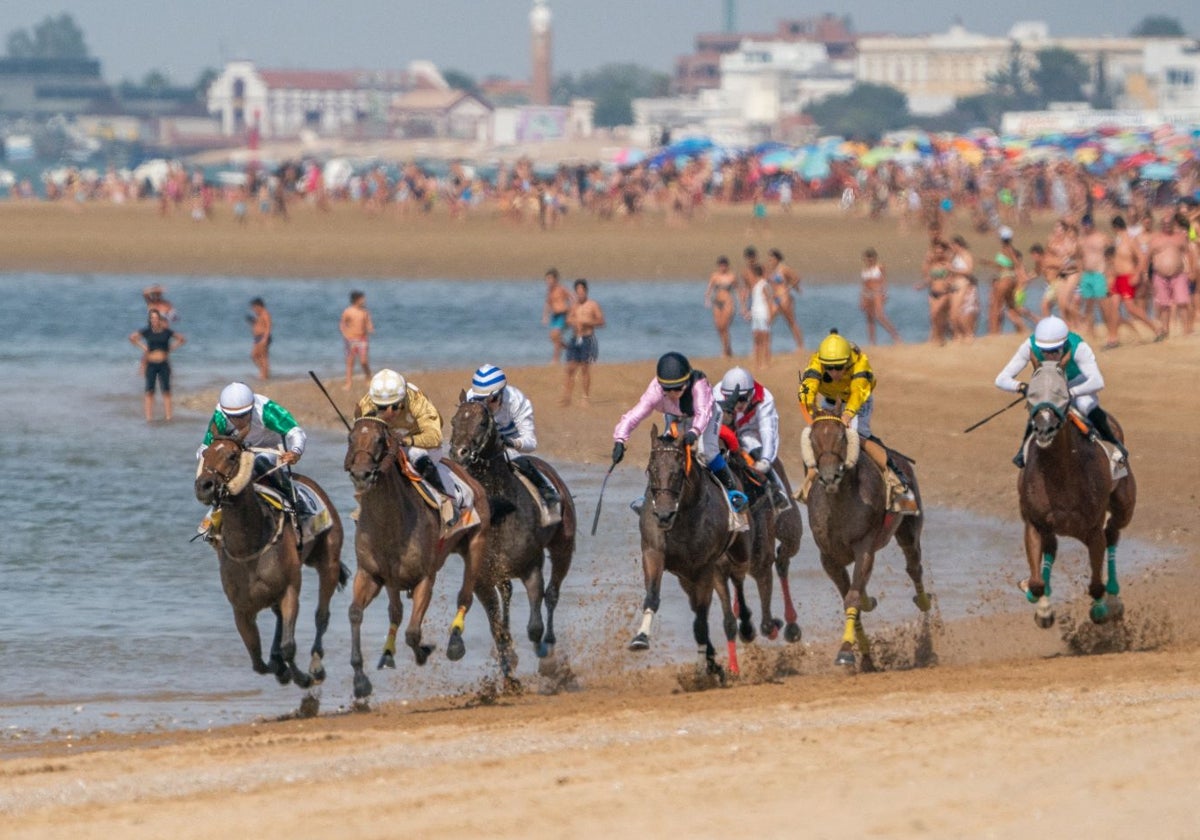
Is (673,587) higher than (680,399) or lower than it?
lower

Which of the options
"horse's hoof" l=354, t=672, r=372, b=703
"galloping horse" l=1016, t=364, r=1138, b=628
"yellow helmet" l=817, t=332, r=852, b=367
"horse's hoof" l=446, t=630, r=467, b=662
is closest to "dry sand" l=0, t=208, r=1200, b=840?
"horse's hoof" l=354, t=672, r=372, b=703

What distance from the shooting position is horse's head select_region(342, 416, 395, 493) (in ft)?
40.2

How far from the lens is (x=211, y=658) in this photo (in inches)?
595

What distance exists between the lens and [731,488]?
13.7 meters

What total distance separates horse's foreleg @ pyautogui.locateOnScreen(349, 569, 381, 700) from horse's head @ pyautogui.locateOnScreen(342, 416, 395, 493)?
832 millimetres

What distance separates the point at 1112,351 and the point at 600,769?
19192 mm

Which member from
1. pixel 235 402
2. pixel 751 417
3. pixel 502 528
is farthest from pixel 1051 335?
pixel 235 402

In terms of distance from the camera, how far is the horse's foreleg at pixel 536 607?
13844mm

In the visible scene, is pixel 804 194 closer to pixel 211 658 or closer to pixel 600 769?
pixel 211 658

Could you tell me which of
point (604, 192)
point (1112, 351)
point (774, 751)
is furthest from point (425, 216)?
point (774, 751)

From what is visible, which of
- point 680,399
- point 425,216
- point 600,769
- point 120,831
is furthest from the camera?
point 425,216

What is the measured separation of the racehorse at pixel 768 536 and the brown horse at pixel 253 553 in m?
2.89

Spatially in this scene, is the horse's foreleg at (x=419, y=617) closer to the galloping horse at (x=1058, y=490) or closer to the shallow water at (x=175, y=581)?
the shallow water at (x=175, y=581)

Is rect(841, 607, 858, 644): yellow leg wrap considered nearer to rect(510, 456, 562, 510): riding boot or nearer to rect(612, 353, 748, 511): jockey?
rect(612, 353, 748, 511): jockey
